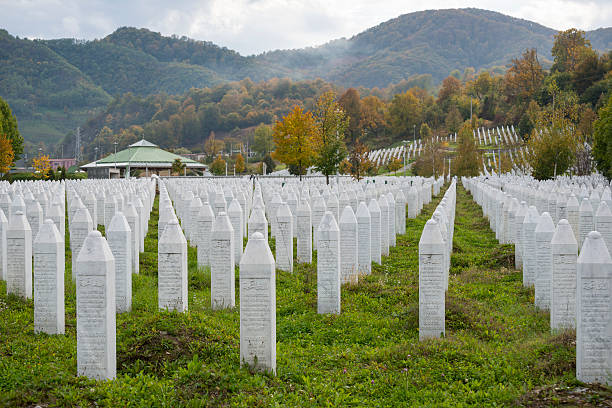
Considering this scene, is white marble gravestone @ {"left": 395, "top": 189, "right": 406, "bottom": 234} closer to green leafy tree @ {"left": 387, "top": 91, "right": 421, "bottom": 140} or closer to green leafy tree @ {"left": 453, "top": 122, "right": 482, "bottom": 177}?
green leafy tree @ {"left": 453, "top": 122, "right": 482, "bottom": 177}

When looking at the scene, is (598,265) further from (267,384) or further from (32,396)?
(32,396)

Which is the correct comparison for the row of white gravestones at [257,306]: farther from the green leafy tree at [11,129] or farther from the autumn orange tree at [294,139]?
the green leafy tree at [11,129]

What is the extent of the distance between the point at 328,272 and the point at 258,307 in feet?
9.00

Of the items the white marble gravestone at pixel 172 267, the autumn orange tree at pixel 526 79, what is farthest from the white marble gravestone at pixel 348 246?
the autumn orange tree at pixel 526 79

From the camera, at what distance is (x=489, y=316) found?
825cm

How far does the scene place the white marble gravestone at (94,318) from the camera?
5406 mm

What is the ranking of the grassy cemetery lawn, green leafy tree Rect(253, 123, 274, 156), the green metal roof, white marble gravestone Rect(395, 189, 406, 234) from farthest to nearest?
1. green leafy tree Rect(253, 123, 274, 156)
2. the green metal roof
3. white marble gravestone Rect(395, 189, 406, 234)
4. the grassy cemetery lawn

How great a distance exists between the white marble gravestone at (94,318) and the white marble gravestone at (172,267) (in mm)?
1740

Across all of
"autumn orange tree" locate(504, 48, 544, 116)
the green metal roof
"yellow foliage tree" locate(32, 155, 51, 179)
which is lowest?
"yellow foliage tree" locate(32, 155, 51, 179)

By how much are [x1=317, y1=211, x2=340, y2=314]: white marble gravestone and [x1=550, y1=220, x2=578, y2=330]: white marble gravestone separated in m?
2.86

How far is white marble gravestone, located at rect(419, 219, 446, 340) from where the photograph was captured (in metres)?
7.12

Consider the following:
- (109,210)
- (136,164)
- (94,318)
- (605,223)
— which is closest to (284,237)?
(109,210)

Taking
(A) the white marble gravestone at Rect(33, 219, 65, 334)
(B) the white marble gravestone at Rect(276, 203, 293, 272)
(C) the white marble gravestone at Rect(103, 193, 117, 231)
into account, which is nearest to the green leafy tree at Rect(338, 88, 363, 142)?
(C) the white marble gravestone at Rect(103, 193, 117, 231)

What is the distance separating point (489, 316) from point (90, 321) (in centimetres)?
543
